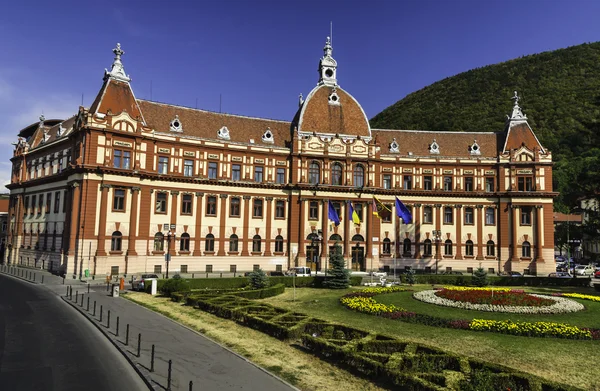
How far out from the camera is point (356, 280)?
4769cm

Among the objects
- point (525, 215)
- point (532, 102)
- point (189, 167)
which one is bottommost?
point (525, 215)

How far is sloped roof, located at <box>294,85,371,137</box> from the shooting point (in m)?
63.2

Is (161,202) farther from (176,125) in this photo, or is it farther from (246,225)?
(246,225)

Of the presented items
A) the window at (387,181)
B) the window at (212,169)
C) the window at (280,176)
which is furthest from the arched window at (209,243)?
the window at (387,181)

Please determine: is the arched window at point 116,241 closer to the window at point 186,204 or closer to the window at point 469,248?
the window at point 186,204

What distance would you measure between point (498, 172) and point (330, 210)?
1148 inches

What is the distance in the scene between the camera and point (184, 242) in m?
55.9

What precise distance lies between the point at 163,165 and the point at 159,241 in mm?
9845

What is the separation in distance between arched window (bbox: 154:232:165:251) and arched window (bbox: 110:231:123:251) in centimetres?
433

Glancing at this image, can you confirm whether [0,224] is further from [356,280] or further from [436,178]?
[436,178]

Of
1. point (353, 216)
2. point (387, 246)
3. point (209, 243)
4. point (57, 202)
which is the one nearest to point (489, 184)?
point (387, 246)

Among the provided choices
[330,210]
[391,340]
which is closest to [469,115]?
[330,210]

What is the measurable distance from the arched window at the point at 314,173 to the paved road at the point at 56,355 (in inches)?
1518

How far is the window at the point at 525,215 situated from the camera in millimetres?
63188
